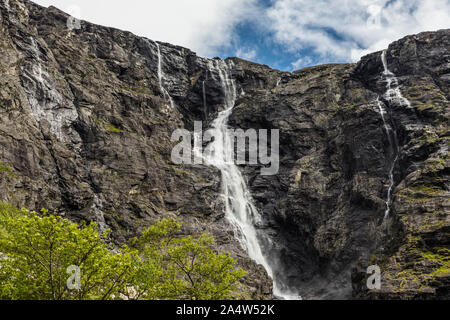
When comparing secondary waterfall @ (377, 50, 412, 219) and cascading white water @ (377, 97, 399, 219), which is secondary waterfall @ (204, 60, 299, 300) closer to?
cascading white water @ (377, 97, 399, 219)

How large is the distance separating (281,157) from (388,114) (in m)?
21.2

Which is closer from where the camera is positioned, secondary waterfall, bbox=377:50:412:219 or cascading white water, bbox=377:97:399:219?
cascading white water, bbox=377:97:399:219

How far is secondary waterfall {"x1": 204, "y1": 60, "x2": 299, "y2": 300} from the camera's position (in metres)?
59.8

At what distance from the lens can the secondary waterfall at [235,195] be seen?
59.8 m

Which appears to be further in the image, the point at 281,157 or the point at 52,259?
the point at 281,157

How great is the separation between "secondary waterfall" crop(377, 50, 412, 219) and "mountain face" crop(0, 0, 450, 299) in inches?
12.1

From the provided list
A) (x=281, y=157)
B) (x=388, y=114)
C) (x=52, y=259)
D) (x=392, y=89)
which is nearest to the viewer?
(x=52, y=259)

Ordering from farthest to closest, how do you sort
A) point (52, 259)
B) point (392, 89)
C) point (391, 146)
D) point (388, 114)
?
1. point (392, 89)
2. point (388, 114)
3. point (391, 146)
4. point (52, 259)

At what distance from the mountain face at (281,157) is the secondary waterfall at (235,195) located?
1.46m

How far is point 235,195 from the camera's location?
6800 centimetres

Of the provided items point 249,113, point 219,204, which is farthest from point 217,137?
point 219,204

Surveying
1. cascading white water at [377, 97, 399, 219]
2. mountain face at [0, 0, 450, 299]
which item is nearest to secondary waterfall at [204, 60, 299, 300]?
mountain face at [0, 0, 450, 299]

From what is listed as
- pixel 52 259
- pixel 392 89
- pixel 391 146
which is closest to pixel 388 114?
pixel 391 146

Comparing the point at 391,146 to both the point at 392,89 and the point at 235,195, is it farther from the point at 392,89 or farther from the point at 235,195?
the point at 235,195
